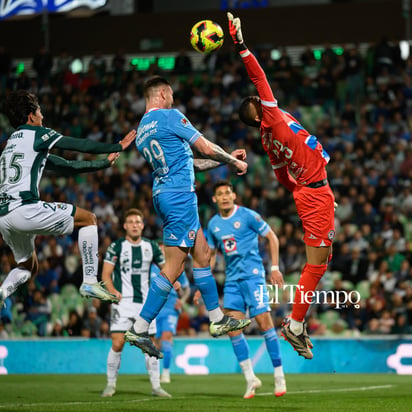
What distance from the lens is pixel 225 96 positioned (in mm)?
21656

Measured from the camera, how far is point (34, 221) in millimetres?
7914

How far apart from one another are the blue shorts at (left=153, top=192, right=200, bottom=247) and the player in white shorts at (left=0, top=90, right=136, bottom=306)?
0.67m

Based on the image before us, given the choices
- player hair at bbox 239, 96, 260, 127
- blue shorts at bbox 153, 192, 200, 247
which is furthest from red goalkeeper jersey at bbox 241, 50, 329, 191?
blue shorts at bbox 153, 192, 200, 247

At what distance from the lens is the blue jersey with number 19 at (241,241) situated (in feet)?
37.0

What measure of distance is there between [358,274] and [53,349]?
19.9 ft

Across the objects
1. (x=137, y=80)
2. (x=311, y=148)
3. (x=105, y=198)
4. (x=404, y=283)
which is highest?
(x=137, y=80)

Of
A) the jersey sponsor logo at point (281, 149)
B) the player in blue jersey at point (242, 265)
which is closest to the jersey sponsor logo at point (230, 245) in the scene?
the player in blue jersey at point (242, 265)

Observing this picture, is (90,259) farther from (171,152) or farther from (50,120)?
(50,120)

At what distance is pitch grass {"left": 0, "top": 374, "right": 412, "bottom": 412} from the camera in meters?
9.03

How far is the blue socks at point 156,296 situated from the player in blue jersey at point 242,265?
307 cm

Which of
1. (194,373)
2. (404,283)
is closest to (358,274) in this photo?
(404,283)

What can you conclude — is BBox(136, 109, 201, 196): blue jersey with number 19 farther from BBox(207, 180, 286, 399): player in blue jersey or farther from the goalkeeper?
BBox(207, 180, 286, 399): player in blue jersey

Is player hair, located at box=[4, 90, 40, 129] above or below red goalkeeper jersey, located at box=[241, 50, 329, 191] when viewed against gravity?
above

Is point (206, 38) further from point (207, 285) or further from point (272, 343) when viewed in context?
point (272, 343)
